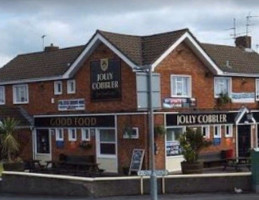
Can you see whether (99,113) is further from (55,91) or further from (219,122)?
(219,122)

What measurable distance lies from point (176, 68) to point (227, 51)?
8.37 metres

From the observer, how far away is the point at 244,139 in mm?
35969

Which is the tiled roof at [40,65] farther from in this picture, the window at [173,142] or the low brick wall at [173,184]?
the low brick wall at [173,184]

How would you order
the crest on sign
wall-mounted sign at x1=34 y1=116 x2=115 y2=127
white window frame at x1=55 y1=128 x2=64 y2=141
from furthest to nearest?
white window frame at x1=55 y1=128 x2=64 y2=141 < the crest on sign < wall-mounted sign at x1=34 y1=116 x2=115 y2=127

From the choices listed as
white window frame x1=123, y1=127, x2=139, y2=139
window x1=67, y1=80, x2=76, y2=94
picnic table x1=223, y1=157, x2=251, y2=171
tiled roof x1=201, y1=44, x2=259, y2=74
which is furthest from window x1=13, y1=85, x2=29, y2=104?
picnic table x1=223, y1=157, x2=251, y2=171

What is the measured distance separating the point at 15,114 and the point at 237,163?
14628 millimetres

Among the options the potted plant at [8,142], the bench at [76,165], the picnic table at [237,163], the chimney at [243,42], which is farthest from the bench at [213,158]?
the chimney at [243,42]

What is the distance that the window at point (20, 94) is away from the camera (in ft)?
126

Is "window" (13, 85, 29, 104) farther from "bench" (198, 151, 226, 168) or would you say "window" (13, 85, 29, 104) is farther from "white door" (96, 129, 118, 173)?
"bench" (198, 151, 226, 168)

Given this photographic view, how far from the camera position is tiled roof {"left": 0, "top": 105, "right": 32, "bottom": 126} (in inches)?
1448

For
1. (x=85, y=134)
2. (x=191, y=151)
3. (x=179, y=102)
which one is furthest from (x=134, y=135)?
(x=191, y=151)

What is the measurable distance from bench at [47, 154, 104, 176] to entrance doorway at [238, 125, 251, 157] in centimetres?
904

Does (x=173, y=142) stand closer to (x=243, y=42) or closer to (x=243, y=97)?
(x=243, y=97)

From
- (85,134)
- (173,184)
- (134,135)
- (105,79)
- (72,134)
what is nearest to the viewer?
(173,184)
